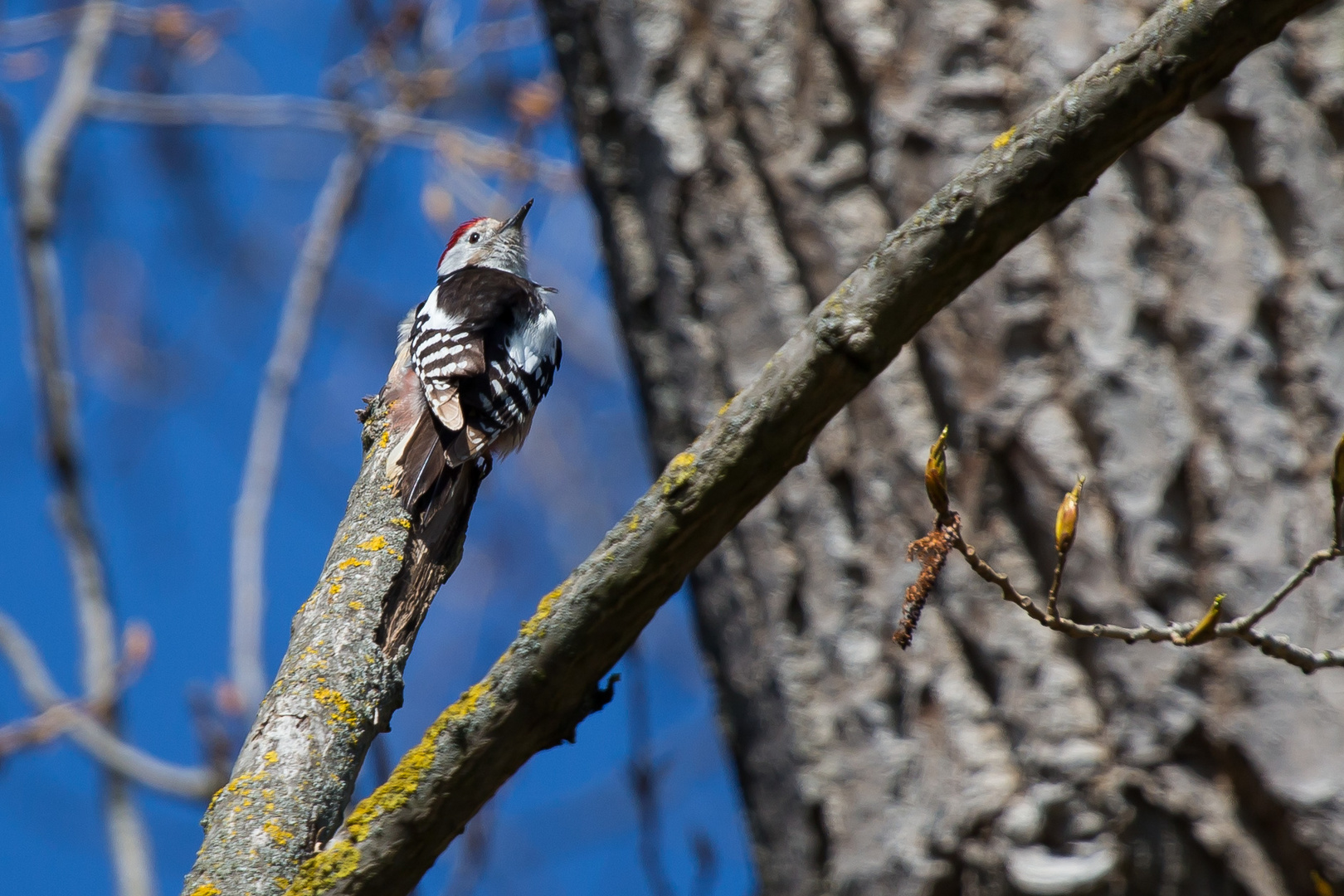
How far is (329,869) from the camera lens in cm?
155

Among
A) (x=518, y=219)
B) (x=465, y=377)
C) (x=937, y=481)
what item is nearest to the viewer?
(x=937, y=481)

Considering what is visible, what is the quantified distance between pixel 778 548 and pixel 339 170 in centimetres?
510

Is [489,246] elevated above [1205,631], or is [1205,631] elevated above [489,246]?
[489,246]

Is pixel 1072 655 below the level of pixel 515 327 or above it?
below

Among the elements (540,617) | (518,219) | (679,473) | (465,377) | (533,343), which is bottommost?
(540,617)

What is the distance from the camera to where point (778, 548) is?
303 centimetres

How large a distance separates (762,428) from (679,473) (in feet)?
0.43

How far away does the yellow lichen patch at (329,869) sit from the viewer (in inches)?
60.7

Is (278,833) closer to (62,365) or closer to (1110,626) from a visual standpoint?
(1110,626)

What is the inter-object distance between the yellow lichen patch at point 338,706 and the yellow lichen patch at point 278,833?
187mm

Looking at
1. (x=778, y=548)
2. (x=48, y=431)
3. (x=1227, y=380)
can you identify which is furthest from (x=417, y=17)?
(x=1227, y=380)

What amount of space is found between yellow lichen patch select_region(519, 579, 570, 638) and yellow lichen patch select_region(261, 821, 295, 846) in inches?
18.6

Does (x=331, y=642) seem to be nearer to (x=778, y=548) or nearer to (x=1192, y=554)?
(x=778, y=548)

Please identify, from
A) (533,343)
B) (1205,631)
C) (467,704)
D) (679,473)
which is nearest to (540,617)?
(467,704)
